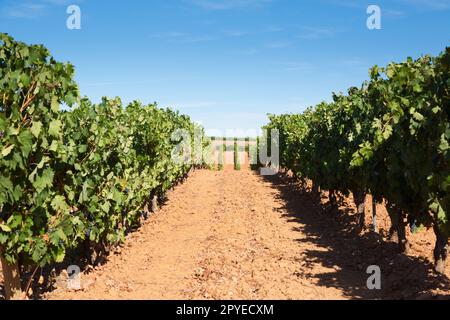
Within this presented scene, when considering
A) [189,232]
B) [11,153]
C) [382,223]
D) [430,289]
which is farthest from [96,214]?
[382,223]

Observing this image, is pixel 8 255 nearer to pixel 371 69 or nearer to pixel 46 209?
pixel 46 209

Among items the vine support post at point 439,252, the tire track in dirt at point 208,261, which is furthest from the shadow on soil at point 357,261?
the tire track in dirt at point 208,261

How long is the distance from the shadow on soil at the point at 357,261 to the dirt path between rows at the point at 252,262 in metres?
0.02

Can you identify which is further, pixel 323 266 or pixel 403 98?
pixel 323 266

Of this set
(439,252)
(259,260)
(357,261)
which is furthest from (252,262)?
(439,252)

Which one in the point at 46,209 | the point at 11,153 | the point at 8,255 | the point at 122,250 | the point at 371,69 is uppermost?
the point at 371,69

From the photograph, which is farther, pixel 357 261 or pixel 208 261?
pixel 208 261

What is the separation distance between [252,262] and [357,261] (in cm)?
229

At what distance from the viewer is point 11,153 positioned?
6055 mm

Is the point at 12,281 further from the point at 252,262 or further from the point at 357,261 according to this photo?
the point at 357,261

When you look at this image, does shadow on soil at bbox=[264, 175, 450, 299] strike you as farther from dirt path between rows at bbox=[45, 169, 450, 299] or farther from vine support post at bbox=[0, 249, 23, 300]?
vine support post at bbox=[0, 249, 23, 300]

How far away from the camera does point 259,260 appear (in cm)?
968

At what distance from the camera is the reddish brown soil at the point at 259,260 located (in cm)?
776

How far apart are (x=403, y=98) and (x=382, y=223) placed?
6.27m
